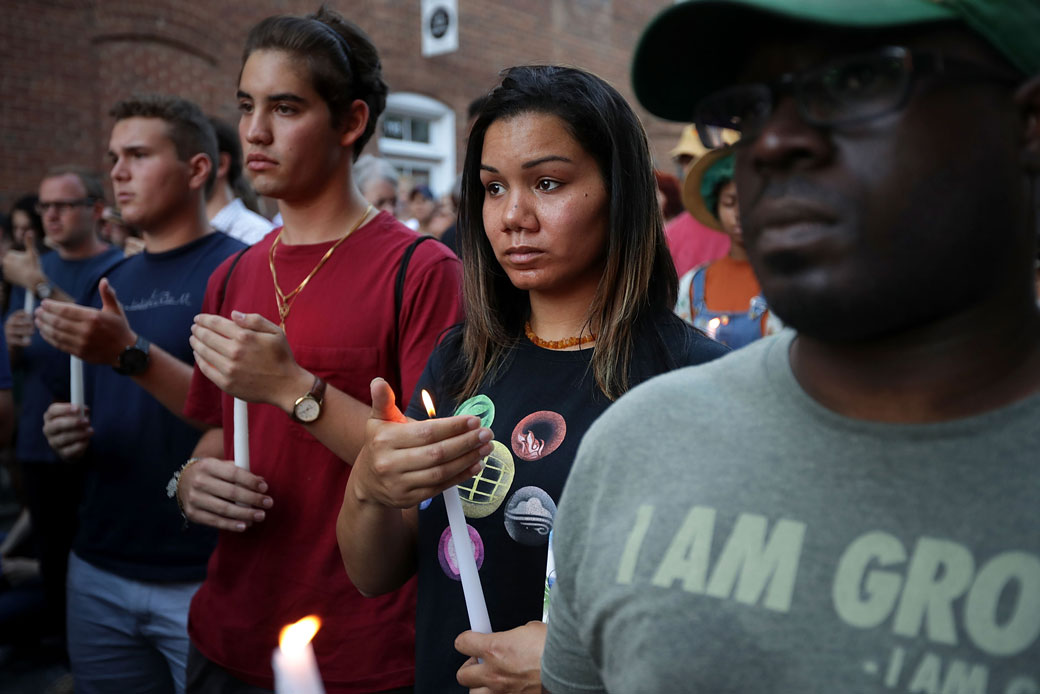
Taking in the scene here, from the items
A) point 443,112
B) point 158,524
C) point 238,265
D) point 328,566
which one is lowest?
point 158,524

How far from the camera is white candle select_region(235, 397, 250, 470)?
79.3 inches

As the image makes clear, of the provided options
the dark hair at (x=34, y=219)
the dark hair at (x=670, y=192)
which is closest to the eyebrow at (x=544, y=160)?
the dark hair at (x=670, y=192)

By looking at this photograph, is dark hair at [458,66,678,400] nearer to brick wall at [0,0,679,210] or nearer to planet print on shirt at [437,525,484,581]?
planet print on shirt at [437,525,484,581]

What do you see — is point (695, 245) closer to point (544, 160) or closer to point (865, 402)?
point (544, 160)

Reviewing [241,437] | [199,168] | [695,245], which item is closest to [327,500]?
[241,437]

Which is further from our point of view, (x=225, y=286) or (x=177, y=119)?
(x=177, y=119)

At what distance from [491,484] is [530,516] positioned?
0.10 metres

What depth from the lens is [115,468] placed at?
2.91 m

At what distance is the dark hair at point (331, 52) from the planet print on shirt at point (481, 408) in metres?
1.07

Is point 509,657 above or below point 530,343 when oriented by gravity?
below

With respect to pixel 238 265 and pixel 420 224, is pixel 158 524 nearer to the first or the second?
pixel 238 265

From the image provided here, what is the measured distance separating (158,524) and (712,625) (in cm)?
238

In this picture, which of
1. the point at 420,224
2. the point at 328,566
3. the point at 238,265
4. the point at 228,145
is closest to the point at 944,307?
the point at 328,566

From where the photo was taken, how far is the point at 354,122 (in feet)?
8.05
